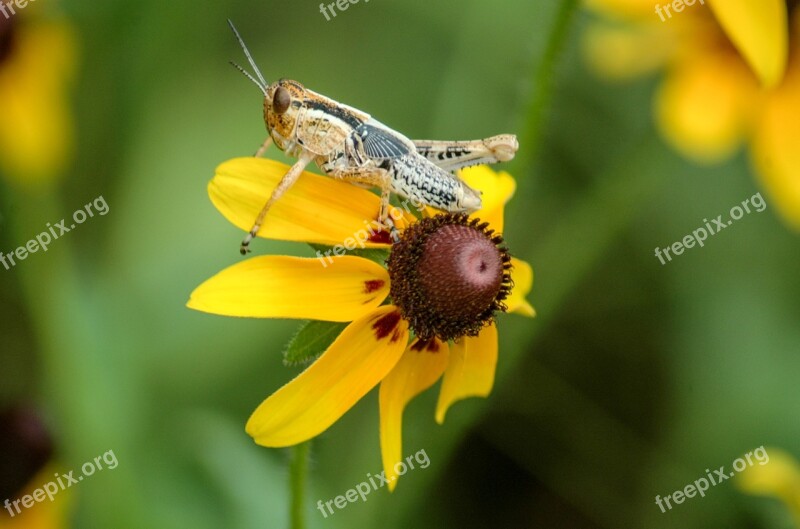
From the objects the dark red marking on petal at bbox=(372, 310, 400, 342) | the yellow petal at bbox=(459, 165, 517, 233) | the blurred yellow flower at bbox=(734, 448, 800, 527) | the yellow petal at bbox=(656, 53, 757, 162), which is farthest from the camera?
the yellow petal at bbox=(656, 53, 757, 162)

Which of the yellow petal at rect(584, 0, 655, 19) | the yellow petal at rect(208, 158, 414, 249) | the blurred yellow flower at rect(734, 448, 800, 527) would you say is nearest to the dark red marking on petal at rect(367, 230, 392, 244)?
the yellow petal at rect(208, 158, 414, 249)

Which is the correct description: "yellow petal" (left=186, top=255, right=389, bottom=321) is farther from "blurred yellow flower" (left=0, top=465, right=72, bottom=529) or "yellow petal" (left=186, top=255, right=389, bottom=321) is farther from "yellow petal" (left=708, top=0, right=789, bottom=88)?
"blurred yellow flower" (left=0, top=465, right=72, bottom=529)

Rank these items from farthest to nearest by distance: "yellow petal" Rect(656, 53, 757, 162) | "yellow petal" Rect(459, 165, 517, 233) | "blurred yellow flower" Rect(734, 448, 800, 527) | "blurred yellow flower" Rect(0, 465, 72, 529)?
"yellow petal" Rect(656, 53, 757, 162) < "blurred yellow flower" Rect(0, 465, 72, 529) < "blurred yellow flower" Rect(734, 448, 800, 527) < "yellow petal" Rect(459, 165, 517, 233)

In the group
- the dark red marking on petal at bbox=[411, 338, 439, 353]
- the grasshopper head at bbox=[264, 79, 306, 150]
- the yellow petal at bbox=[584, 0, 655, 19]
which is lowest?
the dark red marking on petal at bbox=[411, 338, 439, 353]

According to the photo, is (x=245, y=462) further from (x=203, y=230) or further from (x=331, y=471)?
(x=203, y=230)

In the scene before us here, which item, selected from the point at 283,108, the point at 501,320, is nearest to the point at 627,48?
the point at 501,320

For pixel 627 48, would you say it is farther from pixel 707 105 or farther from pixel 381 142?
pixel 381 142

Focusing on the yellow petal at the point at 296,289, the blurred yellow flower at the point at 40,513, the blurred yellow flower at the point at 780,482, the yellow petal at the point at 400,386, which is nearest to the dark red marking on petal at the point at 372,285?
the yellow petal at the point at 296,289
